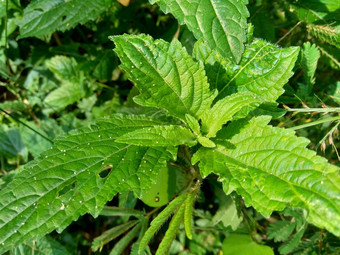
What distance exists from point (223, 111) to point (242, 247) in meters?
1.13

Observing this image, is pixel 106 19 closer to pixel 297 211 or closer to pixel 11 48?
pixel 11 48

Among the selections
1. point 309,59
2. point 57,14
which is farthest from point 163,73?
point 57,14

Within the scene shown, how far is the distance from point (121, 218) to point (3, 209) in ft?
3.81

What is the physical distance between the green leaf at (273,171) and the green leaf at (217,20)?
1.29 ft

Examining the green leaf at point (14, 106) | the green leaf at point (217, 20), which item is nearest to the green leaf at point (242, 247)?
the green leaf at point (217, 20)

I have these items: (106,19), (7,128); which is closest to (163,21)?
(106,19)

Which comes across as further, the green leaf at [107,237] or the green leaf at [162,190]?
the green leaf at [107,237]

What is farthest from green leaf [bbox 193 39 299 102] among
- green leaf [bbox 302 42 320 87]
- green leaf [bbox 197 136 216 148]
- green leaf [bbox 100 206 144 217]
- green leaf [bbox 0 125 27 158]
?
green leaf [bbox 0 125 27 158]

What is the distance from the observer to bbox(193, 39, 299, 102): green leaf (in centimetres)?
174

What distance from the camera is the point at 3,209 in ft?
5.32

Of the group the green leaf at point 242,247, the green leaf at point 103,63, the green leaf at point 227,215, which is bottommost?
the green leaf at point 242,247

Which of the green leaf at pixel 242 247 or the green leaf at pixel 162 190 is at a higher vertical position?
the green leaf at pixel 162 190

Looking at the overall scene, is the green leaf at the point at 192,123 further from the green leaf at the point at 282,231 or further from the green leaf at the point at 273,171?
the green leaf at the point at 282,231

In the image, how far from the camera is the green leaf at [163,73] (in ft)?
5.52
